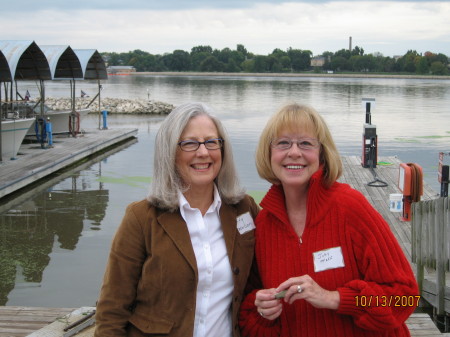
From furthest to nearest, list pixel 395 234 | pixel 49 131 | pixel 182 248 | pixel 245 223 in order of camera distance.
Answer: pixel 49 131 → pixel 395 234 → pixel 245 223 → pixel 182 248

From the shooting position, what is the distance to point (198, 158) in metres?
2.25

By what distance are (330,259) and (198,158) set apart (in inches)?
25.1

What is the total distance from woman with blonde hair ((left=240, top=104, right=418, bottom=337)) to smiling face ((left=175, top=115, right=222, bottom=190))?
0.21 meters

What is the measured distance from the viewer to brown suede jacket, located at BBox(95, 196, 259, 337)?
2107 mm

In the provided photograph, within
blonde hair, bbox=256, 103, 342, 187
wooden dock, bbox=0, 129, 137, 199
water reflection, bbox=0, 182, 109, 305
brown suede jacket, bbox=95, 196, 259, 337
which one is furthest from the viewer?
wooden dock, bbox=0, 129, 137, 199

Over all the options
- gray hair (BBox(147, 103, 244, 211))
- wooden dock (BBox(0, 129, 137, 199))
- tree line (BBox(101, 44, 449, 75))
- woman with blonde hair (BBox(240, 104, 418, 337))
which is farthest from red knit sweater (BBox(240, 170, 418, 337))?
tree line (BBox(101, 44, 449, 75))

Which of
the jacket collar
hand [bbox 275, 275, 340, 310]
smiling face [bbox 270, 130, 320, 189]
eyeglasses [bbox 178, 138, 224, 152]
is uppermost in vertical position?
eyeglasses [bbox 178, 138, 224, 152]

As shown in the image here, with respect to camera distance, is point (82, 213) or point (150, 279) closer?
point (150, 279)

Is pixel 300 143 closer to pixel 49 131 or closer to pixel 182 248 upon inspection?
pixel 182 248

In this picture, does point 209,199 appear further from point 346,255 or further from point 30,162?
point 30,162

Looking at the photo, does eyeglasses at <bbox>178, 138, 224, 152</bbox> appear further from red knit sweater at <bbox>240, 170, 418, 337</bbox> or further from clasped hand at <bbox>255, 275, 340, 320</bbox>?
clasped hand at <bbox>255, 275, 340, 320</bbox>

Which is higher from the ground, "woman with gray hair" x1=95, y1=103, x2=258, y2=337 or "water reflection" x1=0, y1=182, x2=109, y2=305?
"woman with gray hair" x1=95, y1=103, x2=258, y2=337

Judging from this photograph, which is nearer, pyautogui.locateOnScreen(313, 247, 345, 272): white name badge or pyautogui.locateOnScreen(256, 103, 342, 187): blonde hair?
pyautogui.locateOnScreen(313, 247, 345, 272): white name badge

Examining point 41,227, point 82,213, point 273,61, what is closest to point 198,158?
point 41,227
